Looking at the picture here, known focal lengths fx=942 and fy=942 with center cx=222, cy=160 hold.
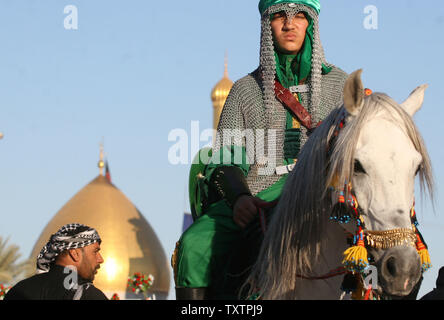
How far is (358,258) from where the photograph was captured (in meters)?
4.28

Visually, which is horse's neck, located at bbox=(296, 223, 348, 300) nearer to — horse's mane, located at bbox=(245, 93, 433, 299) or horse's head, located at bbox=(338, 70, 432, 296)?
horse's mane, located at bbox=(245, 93, 433, 299)

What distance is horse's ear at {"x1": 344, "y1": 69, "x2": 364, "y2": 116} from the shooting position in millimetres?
4484

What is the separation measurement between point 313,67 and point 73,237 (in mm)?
1927

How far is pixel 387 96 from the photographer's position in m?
4.66

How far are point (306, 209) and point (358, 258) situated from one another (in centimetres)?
49

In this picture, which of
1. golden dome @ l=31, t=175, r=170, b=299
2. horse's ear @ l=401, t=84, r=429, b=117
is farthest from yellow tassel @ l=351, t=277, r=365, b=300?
golden dome @ l=31, t=175, r=170, b=299

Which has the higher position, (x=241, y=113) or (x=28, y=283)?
(x=241, y=113)

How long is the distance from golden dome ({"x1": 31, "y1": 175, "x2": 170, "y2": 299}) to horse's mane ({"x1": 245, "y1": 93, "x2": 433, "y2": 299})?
2123 inches

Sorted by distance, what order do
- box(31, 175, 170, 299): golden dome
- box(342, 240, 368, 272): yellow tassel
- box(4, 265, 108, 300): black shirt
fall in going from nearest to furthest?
box(342, 240, 368, 272): yellow tassel, box(4, 265, 108, 300): black shirt, box(31, 175, 170, 299): golden dome

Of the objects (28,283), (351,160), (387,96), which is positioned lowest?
(28,283)

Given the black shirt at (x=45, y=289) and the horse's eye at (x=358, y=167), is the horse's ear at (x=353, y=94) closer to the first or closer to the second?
the horse's eye at (x=358, y=167)

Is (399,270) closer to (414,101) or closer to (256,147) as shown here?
(414,101)
